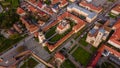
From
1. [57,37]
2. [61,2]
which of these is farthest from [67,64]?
[61,2]

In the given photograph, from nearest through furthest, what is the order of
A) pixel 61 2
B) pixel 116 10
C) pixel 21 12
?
pixel 116 10
pixel 21 12
pixel 61 2

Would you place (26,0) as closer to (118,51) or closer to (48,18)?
(48,18)

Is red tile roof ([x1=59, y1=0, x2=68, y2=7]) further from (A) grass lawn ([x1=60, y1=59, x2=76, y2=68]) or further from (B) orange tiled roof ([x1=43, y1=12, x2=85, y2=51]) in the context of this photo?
(A) grass lawn ([x1=60, y1=59, x2=76, y2=68])

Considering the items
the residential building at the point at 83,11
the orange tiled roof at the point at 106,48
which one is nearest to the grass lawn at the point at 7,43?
the residential building at the point at 83,11

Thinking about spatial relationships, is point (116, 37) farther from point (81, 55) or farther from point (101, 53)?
point (81, 55)

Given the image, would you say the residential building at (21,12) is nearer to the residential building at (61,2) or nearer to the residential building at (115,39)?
the residential building at (61,2)

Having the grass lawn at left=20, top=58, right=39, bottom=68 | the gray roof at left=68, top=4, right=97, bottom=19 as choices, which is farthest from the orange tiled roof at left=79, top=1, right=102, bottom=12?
the grass lawn at left=20, top=58, right=39, bottom=68

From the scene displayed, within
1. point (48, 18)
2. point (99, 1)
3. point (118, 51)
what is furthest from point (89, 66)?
point (99, 1)
